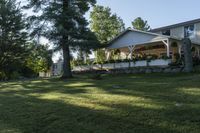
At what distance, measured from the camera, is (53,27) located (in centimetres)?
2850

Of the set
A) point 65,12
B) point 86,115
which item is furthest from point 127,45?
point 86,115

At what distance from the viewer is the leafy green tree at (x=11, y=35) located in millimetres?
40812

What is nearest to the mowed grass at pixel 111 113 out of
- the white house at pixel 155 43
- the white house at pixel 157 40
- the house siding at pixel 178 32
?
the white house at pixel 155 43

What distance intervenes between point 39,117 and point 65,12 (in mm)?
18256

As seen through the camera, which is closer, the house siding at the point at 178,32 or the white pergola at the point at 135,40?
the white pergola at the point at 135,40

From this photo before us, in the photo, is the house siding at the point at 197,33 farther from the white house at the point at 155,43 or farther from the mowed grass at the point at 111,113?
the mowed grass at the point at 111,113

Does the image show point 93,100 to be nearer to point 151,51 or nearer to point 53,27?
point 53,27

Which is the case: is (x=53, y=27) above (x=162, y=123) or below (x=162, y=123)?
above

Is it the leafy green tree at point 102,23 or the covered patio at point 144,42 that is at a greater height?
the leafy green tree at point 102,23

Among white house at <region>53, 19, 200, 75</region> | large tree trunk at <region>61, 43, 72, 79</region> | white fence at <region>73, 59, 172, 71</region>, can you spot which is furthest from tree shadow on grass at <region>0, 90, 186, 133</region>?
white house at <region>53, 19, 200, 75</region>

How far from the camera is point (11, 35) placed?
137 ft

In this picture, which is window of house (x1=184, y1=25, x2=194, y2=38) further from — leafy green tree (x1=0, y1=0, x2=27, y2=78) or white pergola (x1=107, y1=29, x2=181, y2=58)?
leafy green tree (x1=0, y1=0, x2=27, y2=78)

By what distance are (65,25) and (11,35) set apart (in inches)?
609

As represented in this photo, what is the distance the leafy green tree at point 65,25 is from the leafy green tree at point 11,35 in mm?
A: 12034
